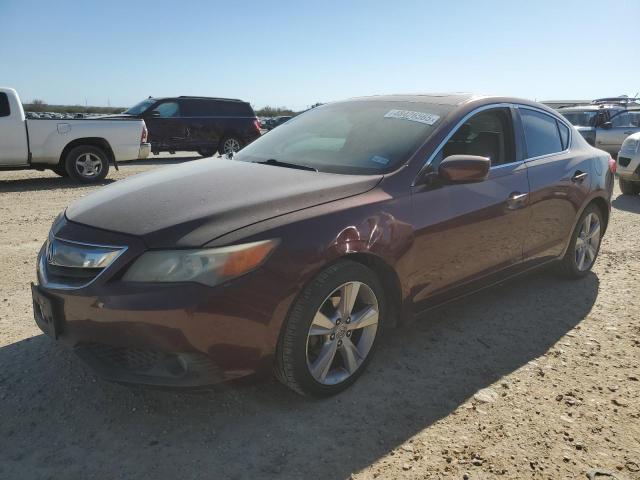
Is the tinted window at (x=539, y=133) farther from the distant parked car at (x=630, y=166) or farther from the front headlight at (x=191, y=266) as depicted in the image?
the distant parked car at (x=630, y=166)

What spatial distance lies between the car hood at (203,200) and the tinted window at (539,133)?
167 centimetres

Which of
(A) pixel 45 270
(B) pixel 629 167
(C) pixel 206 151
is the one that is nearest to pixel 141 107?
(C) pixel 206 151

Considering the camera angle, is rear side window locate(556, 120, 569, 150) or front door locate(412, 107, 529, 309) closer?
front door locate(412, 107, 529, 309)

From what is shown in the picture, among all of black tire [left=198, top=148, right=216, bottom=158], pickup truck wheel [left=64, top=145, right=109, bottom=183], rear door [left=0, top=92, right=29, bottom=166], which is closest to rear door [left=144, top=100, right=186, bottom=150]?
black tire [left=198, top=148, right=216, bottom=158]

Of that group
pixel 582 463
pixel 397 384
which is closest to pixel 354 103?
pixel 397 384

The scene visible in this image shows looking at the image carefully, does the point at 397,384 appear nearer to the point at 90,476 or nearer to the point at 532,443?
the point at 532,443

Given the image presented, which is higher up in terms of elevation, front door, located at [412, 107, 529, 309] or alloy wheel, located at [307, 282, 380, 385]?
front door, located at [412, 107, 529, 309]

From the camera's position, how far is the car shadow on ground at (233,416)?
2.35 meters

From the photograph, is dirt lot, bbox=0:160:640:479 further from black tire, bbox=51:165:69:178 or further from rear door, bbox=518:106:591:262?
black tire, bbox=51:165:69:178

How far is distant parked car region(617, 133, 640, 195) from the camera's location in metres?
9.34

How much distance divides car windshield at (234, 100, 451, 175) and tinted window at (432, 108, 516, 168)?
0.20 meters

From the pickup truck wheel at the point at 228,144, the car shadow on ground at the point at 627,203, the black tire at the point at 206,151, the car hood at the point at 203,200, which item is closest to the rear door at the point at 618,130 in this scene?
the car shadow on ground at the point at 627,203

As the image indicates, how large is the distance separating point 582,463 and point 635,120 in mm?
14875

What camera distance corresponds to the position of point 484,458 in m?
2.44
